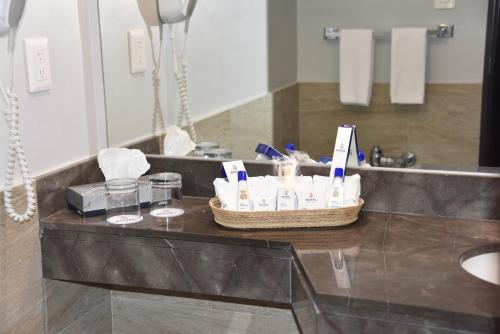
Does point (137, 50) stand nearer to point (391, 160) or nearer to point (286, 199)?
point (286, 199)

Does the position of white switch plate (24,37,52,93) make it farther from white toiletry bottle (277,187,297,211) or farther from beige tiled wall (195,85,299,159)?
white toiletry bottle (277,187,297,211)

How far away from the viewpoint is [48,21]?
155 cm

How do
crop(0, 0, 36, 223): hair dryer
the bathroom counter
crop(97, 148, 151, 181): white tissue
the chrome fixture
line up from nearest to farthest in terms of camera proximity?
1. the bathroom counter
2. crop(0, 0, 36, 223): hair dryer
3. the chrome fixture
4. crop(97, 148, 151, 181): white tissue

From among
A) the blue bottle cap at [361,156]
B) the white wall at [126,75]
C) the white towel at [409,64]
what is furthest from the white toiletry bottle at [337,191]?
the white wall at [126,75]

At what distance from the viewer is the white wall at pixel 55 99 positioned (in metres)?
1.47

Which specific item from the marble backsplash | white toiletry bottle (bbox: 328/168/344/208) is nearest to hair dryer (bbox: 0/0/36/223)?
the marble backsplash

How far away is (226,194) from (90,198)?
326 millimetres

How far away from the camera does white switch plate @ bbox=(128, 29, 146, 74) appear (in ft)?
5.83

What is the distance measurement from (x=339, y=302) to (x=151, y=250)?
500mm

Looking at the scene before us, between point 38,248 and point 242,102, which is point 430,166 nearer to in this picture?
point 242,102

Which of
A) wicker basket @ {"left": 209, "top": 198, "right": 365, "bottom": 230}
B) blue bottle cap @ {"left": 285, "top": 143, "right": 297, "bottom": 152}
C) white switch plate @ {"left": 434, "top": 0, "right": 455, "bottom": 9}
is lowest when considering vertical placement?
wicker basket @ {"left": 209, "top": 198, "right": 365, "bottom": 230}

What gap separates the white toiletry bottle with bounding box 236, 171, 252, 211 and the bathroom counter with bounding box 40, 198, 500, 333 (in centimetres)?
6

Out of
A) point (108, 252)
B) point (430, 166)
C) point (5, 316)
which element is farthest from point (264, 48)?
point (5, 316)

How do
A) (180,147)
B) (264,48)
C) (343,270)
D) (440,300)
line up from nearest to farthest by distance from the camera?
(440,300), (343,270), (264,48), (180,147)
